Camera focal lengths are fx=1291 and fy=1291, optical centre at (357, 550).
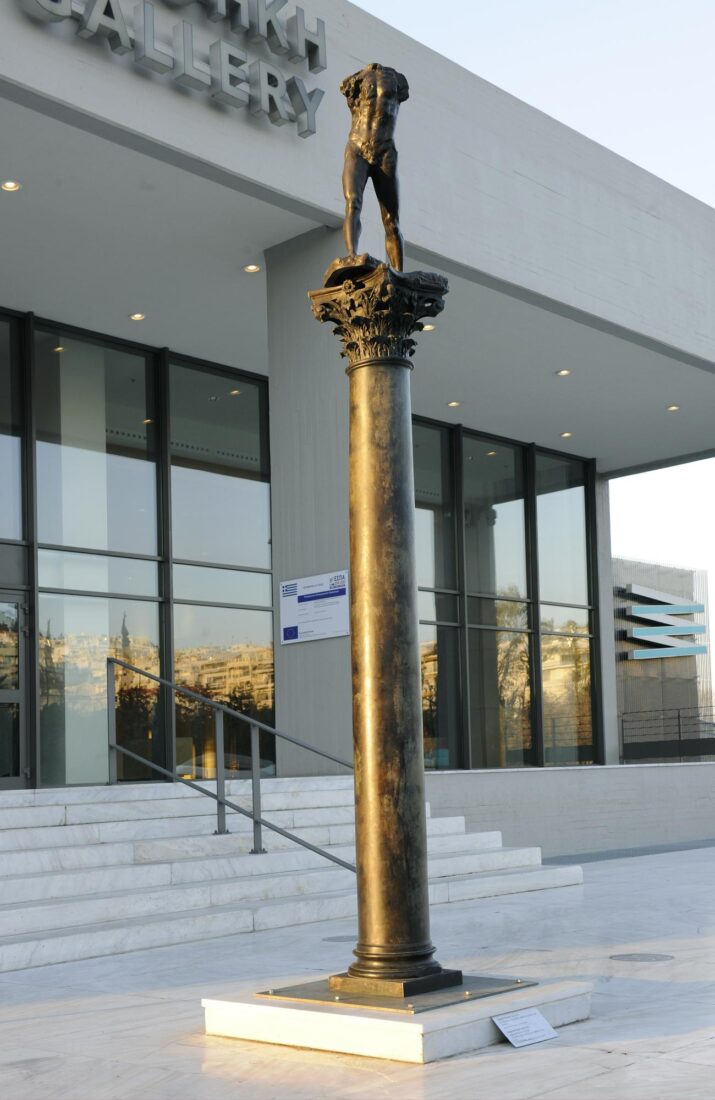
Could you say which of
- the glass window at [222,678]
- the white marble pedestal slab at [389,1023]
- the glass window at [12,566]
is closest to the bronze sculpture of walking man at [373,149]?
the white marble pedestal slab at [389,1023]

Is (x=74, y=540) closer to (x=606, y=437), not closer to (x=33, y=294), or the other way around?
(x=33, y=294)

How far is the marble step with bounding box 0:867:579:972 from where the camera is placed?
7.30 metres

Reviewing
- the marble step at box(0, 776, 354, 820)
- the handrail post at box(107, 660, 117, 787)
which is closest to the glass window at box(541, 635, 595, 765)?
the marble step at box(0, 776, 354, 820)

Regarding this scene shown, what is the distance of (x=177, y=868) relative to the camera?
9.09m

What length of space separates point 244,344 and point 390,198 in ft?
31.0

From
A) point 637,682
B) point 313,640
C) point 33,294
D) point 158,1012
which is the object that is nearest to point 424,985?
point 158,1012

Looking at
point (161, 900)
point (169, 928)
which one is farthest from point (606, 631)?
point (169, 928)

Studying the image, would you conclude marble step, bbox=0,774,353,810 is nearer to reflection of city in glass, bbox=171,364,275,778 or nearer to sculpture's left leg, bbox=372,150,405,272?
reflection of city in glass, bbox=171,364,275,778

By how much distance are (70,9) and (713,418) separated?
12.8 meters

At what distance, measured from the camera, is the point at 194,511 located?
607 inches

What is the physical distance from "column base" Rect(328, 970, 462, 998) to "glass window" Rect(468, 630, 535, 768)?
13916mm

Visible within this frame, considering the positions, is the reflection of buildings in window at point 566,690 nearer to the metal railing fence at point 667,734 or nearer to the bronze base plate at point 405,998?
the metal railing fence at point 667,734

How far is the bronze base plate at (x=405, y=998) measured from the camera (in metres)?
5.07

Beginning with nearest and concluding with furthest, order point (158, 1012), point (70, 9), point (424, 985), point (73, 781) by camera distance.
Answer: point (424, 985) < point (158, 1012) < point (70, 9) < point (73, 781)
